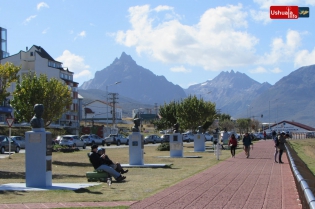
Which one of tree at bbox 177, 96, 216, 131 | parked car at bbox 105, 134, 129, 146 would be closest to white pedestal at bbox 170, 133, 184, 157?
tree at bbox 177, 96, 216, 131

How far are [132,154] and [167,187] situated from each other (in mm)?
10630

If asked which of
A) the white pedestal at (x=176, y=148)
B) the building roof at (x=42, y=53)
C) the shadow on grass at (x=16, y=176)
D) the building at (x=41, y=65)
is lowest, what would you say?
the shadow on grass at (x=16, y=176)

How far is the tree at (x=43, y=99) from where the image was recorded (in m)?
32.4

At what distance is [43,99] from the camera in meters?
32.4

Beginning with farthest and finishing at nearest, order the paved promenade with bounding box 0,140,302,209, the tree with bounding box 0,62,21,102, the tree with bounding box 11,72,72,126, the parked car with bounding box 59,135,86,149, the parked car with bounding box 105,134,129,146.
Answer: the parked car with bounding box 105,134,129,146 → the parked car with bounding box 59,135,86,149 → the tree with bounding box 11,72,72,126 → the tree with bounding box 0,62,21,102 → the paved promenade with bounding box 0,140,302,209

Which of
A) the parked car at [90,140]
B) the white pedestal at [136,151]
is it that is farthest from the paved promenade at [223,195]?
the parked car at [90,140]

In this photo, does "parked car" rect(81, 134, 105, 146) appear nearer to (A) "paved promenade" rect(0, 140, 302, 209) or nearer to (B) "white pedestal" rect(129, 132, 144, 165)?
(B) "white pedestal" rect(129, 132, 144, 165)

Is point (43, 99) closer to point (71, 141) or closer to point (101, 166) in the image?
point (101, 166)

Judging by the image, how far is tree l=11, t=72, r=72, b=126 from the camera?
32.4 metres

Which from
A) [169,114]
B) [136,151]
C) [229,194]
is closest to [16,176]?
[136,151]

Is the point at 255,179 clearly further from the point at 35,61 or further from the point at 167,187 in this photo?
the point at 35,61

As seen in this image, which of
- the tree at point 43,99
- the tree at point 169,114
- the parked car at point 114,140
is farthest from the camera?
the parked car at point 114,140

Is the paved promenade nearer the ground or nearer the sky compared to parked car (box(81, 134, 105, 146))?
nearer the ground

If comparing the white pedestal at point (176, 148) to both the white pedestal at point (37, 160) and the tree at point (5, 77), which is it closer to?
the tree at point (5, 77)
